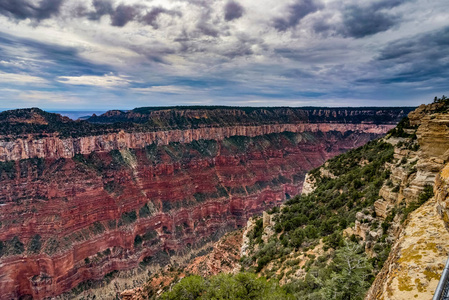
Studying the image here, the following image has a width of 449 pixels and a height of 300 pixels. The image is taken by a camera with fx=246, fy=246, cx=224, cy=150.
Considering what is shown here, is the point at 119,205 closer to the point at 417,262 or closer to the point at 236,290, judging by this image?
the point at 236,290

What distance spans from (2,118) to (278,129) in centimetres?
13629

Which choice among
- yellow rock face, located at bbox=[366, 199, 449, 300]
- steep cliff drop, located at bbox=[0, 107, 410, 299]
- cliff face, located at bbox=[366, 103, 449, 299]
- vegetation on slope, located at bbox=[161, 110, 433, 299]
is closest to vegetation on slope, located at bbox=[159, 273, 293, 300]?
vegetation on slope, located at bbox=[161, 110, 433, 299]

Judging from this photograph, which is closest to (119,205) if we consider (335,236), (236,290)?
(236,290)

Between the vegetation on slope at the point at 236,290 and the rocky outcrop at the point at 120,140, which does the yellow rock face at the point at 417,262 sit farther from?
the rocky outcrop at the point at 120,140

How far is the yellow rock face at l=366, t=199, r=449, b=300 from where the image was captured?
6488 millimetres

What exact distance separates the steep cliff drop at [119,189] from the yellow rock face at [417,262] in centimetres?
6583

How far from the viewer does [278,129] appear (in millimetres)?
163375

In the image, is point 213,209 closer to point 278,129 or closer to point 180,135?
point 180,135

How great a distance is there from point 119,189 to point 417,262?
82.3 meters

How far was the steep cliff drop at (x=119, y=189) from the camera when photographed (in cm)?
5616

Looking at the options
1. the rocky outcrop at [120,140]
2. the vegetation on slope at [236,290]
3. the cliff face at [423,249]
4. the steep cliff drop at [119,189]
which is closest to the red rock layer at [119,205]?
the steep cliff drop at [119,189]

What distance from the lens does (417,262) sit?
724 cm

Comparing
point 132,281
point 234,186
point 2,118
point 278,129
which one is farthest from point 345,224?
point 278,129

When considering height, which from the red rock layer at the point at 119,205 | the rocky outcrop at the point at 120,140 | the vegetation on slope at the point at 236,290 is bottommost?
the red rock layer at the point at 119,205
